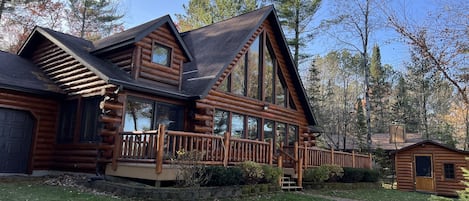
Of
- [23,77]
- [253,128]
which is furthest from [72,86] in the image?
[253,128]

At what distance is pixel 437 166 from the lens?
20.7 m

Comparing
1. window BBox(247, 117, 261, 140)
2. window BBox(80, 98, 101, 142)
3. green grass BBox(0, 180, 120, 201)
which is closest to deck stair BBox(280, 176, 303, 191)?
window BBox(247, 117, 261, 140)

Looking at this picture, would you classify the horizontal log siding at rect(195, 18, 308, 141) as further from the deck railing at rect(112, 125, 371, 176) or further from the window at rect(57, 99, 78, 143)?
the window at rect(57, 99, 78, 143)

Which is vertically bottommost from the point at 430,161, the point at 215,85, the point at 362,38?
the point at 430,161

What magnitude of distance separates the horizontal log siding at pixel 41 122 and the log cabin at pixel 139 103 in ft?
0.11

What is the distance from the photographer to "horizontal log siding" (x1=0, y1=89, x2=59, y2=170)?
1230cm

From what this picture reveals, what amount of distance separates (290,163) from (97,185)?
753 cm

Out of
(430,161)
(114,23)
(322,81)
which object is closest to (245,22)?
(430,161)

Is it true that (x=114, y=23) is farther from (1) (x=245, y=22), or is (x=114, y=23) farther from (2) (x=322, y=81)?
(2) (x=322, y=81)

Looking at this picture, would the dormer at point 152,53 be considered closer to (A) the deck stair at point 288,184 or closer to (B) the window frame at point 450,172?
(A) the deck stair at point 288,184

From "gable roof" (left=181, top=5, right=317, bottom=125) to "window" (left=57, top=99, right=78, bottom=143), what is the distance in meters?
4.00

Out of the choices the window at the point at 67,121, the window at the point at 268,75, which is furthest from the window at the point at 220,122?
the window at the point at 67,121

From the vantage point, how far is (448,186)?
66.0ft

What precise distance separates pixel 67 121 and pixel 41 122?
0.83 metres
